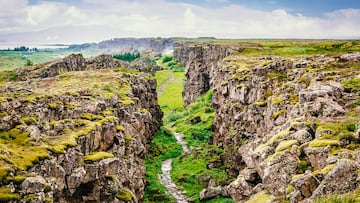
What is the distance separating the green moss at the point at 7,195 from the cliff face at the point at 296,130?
20920 millimetres

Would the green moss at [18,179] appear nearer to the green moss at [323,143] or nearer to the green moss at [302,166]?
the green moss at [302,166]

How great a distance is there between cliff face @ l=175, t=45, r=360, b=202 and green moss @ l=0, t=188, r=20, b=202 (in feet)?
68.6

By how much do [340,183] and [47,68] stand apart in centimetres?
11747

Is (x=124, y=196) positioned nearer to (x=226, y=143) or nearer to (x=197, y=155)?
(x=226, y=143)

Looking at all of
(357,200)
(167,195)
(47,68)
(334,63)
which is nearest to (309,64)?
(334,63)

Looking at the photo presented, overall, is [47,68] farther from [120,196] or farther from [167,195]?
[120,196]

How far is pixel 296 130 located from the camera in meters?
42.1

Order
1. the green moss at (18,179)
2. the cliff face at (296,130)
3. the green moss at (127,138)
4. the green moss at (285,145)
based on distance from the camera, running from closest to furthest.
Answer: the green moss at (18,179)
the cliff face at (296,130)
the green moss at (285,145)
the green moss at (127,138)

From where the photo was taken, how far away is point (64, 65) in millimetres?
141250

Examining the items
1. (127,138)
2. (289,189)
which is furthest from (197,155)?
(289,189)

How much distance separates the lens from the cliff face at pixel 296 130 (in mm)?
31656

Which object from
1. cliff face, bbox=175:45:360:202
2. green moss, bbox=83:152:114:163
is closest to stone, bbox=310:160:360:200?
cliff face, bbox=175:45:360:202

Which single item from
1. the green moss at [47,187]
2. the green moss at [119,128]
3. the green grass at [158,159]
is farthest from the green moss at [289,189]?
the green grass at [158,159]

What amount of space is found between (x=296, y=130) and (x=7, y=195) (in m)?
28.3
